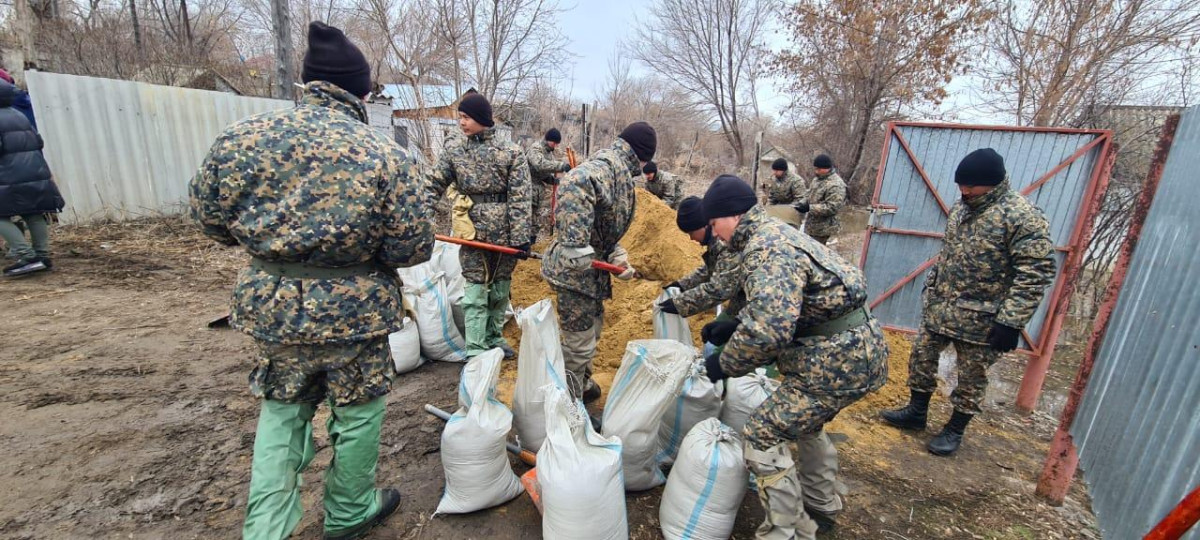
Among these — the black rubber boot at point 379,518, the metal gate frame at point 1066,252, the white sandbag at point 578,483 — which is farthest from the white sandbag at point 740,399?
the metal gate frame at point 1066,252

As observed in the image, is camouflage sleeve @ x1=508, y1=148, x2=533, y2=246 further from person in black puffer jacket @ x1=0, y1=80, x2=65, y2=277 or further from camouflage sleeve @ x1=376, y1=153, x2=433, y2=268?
person in black puffer jacket @ x1=0, y1=80, x2=65, y2=277

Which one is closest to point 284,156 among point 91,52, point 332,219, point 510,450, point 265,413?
point 332,219

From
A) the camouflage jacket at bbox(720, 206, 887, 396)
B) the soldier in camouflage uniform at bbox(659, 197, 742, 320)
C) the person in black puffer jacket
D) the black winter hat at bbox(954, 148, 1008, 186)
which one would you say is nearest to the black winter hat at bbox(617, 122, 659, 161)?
the soldier in camouflage uniform at bbox(659, 197, 742, 320)

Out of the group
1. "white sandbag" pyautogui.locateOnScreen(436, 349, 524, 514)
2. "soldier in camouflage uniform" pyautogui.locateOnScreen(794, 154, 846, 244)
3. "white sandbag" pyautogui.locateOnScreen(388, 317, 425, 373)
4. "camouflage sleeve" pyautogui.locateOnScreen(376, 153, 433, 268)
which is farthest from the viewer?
"soldier in camouflage uniform" pyautogui.locateOnScreen(794, 154, 846, 244)

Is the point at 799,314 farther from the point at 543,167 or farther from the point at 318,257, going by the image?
the point at 543,167

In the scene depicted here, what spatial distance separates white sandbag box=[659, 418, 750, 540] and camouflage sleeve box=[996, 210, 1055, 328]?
1758 millimetres

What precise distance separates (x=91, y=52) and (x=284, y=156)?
547 inches

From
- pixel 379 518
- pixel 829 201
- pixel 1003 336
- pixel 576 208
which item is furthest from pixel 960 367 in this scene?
pixel 829 201

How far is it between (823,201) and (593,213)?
423 cm

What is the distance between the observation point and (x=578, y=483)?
1.77 metres

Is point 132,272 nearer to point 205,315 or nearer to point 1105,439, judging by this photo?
point 205,315

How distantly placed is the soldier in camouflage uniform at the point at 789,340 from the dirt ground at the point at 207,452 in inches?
17.3

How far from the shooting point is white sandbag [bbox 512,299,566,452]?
2.33 meters

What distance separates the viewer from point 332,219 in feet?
5.30
